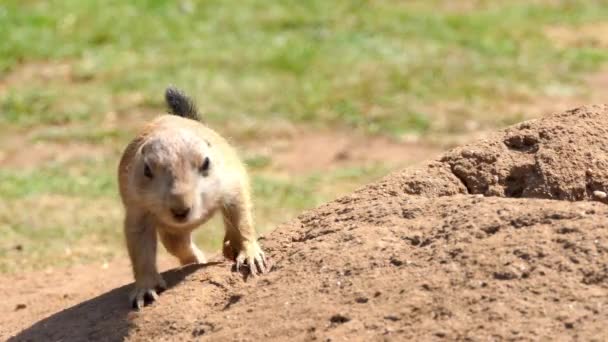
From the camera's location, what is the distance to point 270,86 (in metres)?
14.1

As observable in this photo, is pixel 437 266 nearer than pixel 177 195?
Yes

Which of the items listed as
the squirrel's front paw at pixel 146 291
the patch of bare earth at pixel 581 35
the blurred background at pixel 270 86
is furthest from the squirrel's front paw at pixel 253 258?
the patch of bare earth at pixel 581 35

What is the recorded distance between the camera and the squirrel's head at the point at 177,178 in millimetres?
5379

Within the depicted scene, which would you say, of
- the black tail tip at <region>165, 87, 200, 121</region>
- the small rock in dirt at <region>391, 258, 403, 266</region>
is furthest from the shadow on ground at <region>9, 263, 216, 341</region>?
the black tail tip at <region>165, 87, 200, 121</region>

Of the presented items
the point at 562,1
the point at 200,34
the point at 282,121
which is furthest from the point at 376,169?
the point at 562,1

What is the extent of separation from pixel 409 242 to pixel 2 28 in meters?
11.7

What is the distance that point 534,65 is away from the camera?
1523cm

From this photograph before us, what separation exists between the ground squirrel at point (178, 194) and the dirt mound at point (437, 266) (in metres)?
0.15

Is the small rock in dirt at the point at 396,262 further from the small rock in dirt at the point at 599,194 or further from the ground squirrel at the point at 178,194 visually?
the small rock in dirt at the point at 599,194

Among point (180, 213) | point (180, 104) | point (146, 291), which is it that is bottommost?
point (146, 291)

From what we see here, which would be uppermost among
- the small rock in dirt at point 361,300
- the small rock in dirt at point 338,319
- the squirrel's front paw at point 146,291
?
the squirrel's front paw at point 146,291

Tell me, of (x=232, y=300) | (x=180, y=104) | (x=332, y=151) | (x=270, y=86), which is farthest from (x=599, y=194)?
(x=270, y=86)

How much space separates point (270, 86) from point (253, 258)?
8635mm

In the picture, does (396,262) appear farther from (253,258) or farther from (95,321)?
(95,321)
